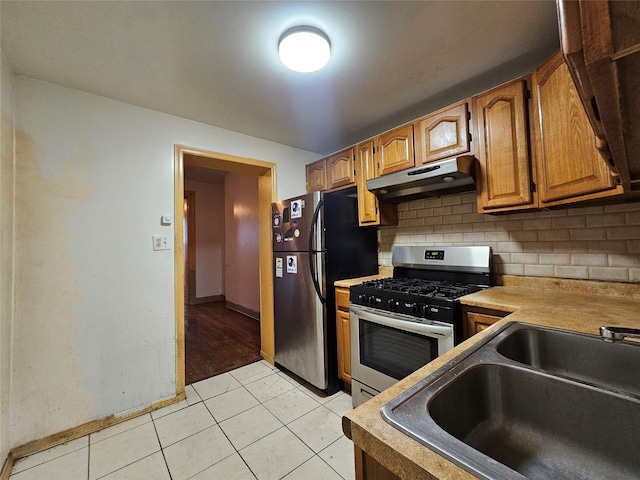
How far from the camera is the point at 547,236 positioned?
5.67ft

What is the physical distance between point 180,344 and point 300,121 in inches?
82.5

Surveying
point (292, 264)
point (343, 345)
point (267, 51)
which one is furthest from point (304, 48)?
point (343, 345)

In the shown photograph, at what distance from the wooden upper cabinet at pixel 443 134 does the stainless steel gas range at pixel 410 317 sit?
28.2 inches

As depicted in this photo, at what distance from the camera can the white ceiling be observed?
124 centimetres

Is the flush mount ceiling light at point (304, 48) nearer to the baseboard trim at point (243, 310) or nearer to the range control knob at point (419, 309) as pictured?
the range control knob at point (419, 309)

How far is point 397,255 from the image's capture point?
95.0 inches

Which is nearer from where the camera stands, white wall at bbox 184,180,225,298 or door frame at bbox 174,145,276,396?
door frame at bbox 174,145,276,396

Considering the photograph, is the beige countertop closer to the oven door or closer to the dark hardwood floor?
the oven door

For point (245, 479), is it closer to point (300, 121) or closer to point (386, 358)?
point (386, 358)

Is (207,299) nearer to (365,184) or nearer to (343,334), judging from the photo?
(343,334)

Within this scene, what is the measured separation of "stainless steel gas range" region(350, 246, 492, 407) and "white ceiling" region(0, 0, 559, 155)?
48.4 inches

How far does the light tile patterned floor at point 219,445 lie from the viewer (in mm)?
1421

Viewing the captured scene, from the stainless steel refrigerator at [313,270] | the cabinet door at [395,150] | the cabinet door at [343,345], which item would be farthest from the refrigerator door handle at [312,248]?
the cabinet door at [395,150]

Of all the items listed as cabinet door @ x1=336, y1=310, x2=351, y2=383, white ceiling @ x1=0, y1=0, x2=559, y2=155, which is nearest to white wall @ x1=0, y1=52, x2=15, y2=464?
white ceiling @ x1=0, y1=0, x2=559, y2=155
